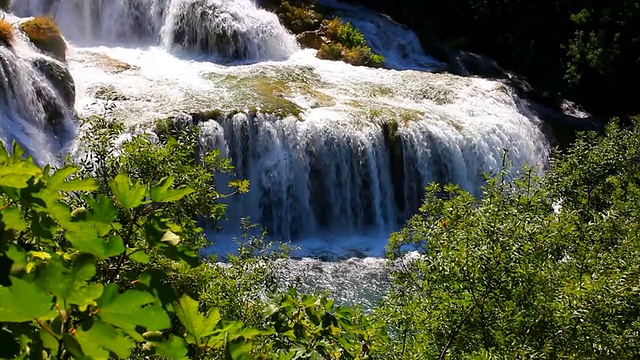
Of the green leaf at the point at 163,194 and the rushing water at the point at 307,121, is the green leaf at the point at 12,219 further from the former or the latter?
the rushing water at the point at 307,121

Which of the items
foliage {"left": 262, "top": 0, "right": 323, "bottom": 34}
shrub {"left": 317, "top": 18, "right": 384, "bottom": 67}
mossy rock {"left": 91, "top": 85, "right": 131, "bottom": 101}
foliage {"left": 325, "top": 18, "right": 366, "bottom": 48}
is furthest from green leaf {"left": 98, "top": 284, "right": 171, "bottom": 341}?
foliage {"left": 262, "top": 0, "right": 323, "bottom": 34}

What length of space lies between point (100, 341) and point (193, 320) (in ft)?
0.99

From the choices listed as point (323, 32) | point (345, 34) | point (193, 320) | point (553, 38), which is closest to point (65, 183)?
point (193, 320)

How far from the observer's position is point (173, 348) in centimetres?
126

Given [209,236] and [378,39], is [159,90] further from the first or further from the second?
[378,39]

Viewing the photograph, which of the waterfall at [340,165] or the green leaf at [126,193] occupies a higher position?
the green leaf at [126,193]

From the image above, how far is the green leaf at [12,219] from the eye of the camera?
4.02 feet

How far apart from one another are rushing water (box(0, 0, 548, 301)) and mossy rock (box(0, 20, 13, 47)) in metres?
0.41

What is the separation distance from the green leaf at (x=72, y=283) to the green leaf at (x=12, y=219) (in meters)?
0.25

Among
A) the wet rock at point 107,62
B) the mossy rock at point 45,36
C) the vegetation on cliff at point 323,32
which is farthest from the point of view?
the vegetation on cliff at point 323,32

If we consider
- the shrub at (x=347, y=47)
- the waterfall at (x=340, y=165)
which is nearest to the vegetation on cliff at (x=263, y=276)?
the waterfall at (x=340, y=165)

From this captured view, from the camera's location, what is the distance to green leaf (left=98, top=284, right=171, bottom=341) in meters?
1.01

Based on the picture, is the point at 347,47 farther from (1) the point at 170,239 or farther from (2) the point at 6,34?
(1) the point at 170,239

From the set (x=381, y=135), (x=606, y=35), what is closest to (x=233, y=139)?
(x=381, y=135)
